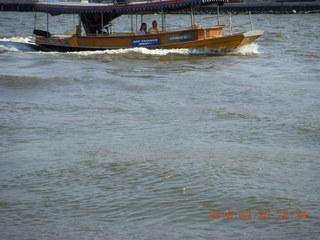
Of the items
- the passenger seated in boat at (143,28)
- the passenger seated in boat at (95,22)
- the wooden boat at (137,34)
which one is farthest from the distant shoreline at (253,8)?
the passenger seated in boat at (143,28)

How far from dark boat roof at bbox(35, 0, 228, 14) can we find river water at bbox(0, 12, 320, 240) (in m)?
5.17

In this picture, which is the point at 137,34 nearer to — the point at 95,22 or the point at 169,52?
the point at 169,52

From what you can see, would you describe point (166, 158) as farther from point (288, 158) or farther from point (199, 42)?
point (199, 42)

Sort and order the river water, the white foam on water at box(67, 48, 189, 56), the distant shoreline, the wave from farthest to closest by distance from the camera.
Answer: the distant shoreline
the white foam on water at box(67, 48, 189, 56)
the wave
the river water

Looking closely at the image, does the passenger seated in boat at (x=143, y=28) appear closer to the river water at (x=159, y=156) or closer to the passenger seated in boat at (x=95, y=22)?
the passenger seated in boat at (x=95, y=22)

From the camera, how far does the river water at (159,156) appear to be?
556cm

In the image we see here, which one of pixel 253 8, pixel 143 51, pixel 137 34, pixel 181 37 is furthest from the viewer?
pixel 253 8

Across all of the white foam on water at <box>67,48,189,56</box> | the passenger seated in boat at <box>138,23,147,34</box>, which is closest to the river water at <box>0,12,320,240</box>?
the white foam on water at <box>67,48,189,56</box>

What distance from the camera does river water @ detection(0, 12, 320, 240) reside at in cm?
556

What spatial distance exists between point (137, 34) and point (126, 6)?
1.16 meters

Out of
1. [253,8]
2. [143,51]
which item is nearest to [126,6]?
[143,51]

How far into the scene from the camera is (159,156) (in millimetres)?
7816

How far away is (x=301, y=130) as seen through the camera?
9.47m

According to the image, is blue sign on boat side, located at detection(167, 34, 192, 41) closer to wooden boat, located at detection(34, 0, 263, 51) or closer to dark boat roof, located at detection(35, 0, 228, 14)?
wooden boat, located at detection(34, 0, 263, 51)
